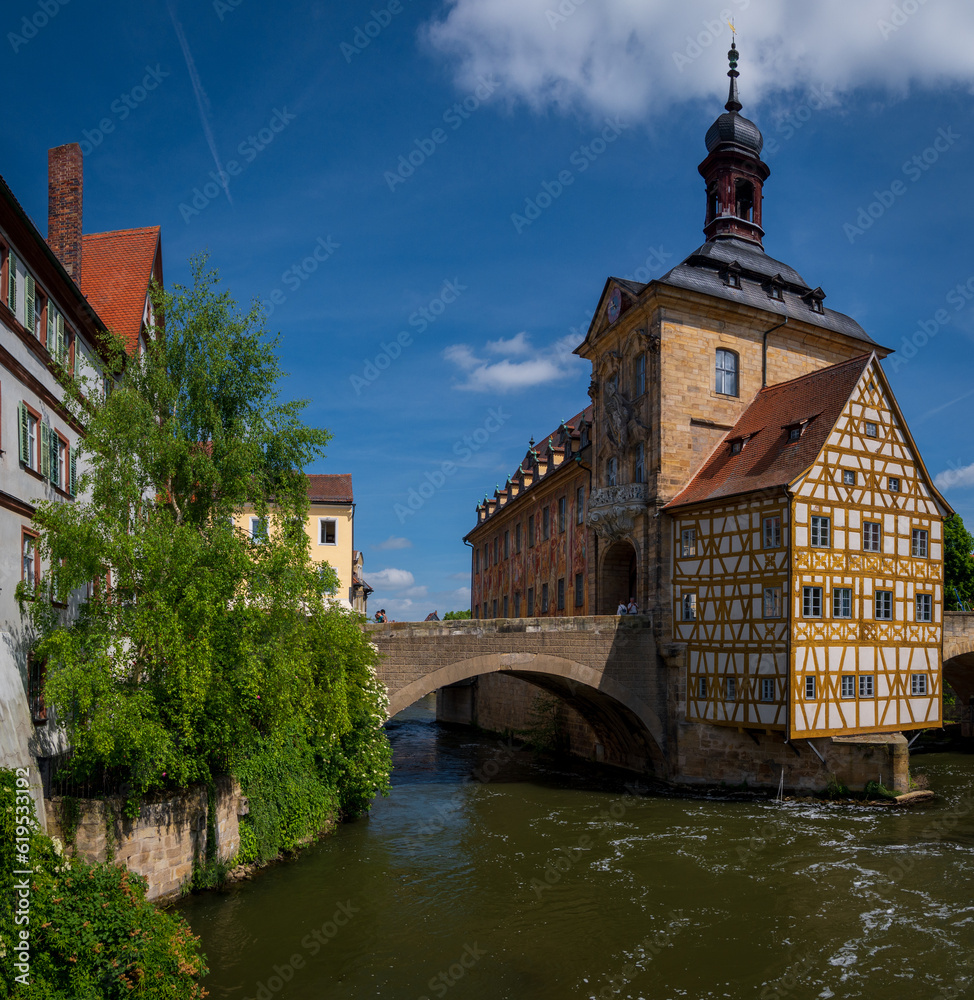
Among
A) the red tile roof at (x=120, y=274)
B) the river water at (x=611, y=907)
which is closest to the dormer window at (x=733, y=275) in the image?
the river water at (x=611, y=907)

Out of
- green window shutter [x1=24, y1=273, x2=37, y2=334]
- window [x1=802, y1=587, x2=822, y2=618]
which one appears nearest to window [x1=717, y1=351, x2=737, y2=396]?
window [x1=802, y1=587, x2=822, y2=618]

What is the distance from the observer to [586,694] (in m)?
28.1

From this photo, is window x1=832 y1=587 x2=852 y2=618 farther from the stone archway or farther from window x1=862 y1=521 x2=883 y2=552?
the stone archway

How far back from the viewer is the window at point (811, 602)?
23484 mm

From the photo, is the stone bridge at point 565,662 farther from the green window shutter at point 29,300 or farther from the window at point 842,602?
the green window shutter at point 29,300

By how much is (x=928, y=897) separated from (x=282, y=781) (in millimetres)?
12317

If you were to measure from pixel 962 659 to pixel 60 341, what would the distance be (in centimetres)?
3470

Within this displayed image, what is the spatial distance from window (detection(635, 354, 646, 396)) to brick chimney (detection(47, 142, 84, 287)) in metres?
17.0

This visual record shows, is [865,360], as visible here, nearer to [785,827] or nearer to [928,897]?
[785,827]

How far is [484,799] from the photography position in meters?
25.3

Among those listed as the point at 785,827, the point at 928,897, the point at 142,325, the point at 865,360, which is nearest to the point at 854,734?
the point at 785,827

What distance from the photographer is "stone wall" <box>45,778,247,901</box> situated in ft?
43.2

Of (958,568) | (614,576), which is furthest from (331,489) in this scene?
(958,568)

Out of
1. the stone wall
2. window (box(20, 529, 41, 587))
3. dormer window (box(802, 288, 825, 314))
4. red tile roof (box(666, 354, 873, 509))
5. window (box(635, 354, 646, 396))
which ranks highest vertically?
dormer window (box(802, 288, 825, 314))
